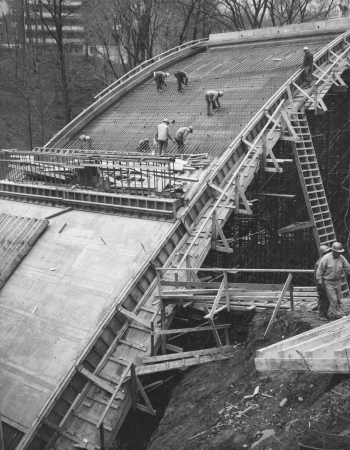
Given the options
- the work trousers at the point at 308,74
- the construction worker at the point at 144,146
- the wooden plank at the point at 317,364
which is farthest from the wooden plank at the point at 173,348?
the work trousers at the point at 308,74

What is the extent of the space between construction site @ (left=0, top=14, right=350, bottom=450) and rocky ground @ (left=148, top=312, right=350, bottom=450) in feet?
0.13

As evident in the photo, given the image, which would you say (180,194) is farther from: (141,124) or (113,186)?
(141,124)

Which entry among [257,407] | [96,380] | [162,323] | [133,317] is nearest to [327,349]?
[257,407]

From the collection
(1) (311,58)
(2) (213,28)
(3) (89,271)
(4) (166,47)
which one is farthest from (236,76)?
(2) (213,28)

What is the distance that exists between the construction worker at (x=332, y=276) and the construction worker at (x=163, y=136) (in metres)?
10.1

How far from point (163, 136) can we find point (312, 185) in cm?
584

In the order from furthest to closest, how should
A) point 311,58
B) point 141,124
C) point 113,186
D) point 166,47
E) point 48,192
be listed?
point 166,47, point 141,124, point 311,58, point 48,192, point 113,186

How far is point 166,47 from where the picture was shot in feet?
153

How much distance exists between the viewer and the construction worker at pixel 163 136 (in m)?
20.3

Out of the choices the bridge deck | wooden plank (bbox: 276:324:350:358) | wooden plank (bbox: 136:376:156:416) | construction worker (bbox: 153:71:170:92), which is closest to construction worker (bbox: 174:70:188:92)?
the bridge deck

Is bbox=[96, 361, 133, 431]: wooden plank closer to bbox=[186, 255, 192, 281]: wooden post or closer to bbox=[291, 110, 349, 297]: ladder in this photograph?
bbox=[186, 255, 192, 281]: wooden post

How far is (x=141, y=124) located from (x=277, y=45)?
9.48 m

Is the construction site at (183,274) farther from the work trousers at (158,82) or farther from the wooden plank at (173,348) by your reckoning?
the work trousers at (158,82)

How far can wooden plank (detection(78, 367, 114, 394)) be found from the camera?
13208 millimetres
